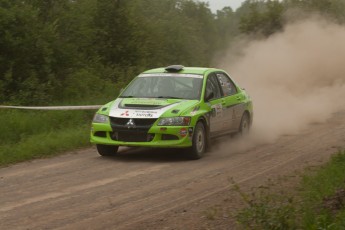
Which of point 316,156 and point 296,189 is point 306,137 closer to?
point 316,156

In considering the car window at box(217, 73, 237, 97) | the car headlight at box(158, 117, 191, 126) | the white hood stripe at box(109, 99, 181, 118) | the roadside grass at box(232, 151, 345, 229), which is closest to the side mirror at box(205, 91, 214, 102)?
the car window at box(217, 73, 237, 97)

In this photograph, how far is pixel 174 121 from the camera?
11344 millimetres

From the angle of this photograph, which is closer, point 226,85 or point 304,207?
point 304,207

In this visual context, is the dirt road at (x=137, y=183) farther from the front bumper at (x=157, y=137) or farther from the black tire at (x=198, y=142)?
the front bumper at (x=157, y=137)

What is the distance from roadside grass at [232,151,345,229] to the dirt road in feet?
1.94

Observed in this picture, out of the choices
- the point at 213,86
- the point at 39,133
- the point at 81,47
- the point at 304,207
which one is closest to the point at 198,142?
the point at 213,86

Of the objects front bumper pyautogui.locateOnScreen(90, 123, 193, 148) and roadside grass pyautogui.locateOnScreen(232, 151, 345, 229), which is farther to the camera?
front bumper pyautogui.locateOnScreen(90, 123, 193, 148)

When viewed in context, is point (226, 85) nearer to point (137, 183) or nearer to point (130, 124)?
point (130, 124)

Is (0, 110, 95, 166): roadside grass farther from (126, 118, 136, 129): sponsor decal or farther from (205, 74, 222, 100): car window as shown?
(205, 74, 222, 100): car window

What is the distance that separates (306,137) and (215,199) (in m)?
6.75

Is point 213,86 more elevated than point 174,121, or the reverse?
point 213,86

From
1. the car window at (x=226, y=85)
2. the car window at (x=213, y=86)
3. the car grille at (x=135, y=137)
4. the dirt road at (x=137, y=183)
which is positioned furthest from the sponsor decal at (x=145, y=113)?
the car window at (x=226, y=85)

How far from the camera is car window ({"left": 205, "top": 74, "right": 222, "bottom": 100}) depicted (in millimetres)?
12636

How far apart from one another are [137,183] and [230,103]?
436 cm
